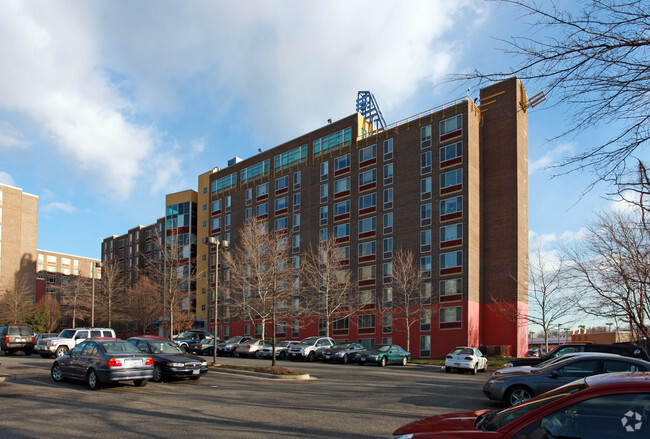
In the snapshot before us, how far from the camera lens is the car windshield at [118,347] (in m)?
15.7

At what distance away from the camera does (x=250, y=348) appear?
126 feet

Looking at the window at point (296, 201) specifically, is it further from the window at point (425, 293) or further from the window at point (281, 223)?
the window at point (425, 293)

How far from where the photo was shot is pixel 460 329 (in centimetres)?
4369

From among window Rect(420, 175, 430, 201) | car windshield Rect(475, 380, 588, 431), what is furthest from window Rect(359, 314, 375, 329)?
car windshield Rect(475, 380, 588, 431)

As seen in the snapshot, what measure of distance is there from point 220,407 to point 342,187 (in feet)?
144

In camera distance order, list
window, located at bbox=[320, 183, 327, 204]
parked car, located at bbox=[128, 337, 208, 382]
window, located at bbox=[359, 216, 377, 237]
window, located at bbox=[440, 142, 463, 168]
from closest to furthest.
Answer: parked car, located at bbox=[128, 337, 208, 382], window, located at bbox=[440, 142, 463, 168], window, located at bbox=[359, 216, 377, 237], window, located at bbox=[320, 183, 327, 204]

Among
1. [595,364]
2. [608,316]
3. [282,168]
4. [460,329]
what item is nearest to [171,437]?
[595,364]

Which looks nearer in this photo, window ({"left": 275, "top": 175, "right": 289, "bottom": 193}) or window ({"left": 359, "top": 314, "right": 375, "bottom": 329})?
window ({"left": 359, "top": 314, "right": 375, "bottom": 329})

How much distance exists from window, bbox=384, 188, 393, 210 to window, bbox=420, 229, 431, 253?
15.4 feet

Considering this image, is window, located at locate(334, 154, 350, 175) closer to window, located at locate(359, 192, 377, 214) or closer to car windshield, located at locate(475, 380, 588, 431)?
window, located at locate(359, 192, 377, 214)

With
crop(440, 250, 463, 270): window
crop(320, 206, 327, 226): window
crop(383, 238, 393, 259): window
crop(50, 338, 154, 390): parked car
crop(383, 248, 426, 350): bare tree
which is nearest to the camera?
crop(50, 338, 154, 390): parked car

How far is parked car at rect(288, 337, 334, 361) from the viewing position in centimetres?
3566

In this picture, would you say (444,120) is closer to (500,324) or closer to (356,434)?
(500,324)

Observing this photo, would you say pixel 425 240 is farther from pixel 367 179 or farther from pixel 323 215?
pixel 323 215
